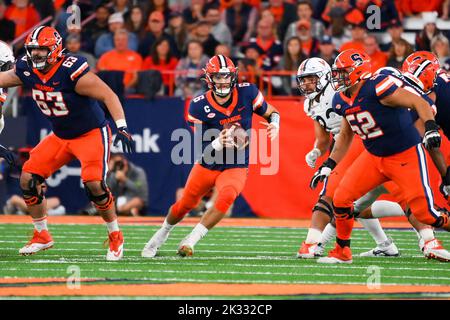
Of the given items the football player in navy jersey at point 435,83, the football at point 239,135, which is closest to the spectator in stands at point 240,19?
the football player in navy jersey at point 435,83

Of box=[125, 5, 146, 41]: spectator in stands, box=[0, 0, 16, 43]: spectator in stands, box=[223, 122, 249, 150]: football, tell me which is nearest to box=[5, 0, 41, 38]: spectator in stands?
box=[0, 0, 16, 43]: spectator in stands

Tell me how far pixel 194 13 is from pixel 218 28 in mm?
669

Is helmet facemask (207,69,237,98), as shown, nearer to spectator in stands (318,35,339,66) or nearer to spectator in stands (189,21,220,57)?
spectator in stands (318,35,339,66)

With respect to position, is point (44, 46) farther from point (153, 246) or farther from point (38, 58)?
point (153, 246)

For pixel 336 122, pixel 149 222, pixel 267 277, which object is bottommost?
pixel 149 222

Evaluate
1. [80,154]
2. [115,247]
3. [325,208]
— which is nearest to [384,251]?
[325,208]

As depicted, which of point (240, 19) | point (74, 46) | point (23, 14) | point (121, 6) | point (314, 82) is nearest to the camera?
point (314, 82)

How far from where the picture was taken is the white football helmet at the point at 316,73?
9664 mm

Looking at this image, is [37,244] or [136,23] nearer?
[37,244]

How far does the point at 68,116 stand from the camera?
360 inches

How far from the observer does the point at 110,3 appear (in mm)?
16625

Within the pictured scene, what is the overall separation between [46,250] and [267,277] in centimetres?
257
